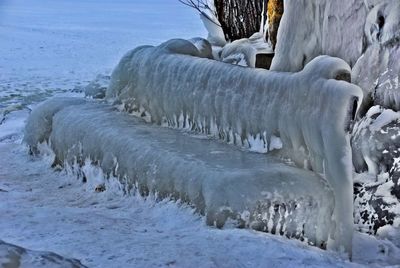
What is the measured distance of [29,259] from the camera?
274 centimetres

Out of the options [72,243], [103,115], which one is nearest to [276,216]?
[72,243]

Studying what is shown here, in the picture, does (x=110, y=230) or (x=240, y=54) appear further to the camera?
(x=240, y=54)

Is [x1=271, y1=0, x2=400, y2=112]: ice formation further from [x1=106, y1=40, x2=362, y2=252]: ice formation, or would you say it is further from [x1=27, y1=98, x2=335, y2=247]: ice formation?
[x1=27, y1=98, x2=335, y2=247]: ice formation

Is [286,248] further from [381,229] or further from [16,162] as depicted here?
[16,162]

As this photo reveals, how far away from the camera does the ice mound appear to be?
2686 mm

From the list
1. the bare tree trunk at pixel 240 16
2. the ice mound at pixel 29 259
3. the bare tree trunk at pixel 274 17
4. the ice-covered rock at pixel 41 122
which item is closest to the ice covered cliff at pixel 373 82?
the ice mound at pixel 29 259

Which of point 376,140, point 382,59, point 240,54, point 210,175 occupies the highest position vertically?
point 382,59

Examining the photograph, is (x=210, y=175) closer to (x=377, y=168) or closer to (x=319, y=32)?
(x=377, y=168)

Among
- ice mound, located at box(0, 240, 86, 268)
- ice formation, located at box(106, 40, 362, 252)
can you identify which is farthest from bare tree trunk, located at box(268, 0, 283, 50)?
ice mound, located at box(0, 240, 86, 268)

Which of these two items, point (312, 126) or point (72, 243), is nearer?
point (72, 243)

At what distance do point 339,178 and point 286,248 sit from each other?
56cm

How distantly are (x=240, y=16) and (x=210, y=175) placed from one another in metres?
5.30

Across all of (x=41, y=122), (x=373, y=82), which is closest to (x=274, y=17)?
(x=41, y=122)

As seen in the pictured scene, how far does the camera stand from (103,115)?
5.24m
